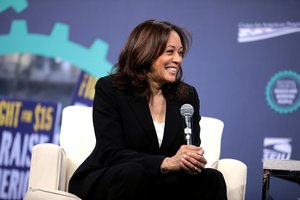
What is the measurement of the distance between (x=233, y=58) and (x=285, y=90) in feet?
1.25

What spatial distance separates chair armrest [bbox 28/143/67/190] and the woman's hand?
0.54 meters

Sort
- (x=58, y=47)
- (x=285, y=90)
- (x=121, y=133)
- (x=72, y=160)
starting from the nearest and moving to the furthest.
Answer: (x=121, y=133) → (x=72, y=160) → (x=285, y=90) → (x=58, y=47)

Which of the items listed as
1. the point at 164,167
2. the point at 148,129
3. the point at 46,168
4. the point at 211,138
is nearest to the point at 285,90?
the point at 211,138

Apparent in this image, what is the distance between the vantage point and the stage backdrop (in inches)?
129

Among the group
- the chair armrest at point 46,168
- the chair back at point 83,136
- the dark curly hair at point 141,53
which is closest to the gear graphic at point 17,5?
the chair back at point 83,136

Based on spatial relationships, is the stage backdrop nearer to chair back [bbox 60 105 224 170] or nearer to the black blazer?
chair back [bbox 60 105 224 170]

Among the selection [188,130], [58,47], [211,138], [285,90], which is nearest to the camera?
[188,130]

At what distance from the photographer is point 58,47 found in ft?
11.1

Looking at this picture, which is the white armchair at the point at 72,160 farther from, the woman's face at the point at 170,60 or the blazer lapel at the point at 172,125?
the woman's face at the point at 170,60

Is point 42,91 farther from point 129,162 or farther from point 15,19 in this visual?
point 129,162

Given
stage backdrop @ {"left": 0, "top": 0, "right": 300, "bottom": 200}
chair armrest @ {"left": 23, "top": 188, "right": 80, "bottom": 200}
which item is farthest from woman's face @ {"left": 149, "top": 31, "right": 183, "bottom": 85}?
stage backdrop @ {"left": 0, "top": 0, "right": 300, "bottom": 200}

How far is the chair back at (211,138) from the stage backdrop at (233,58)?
0.73 meters

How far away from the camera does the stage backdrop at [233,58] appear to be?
3.27 metres

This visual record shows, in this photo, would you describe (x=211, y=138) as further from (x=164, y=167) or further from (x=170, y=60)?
(x=164, y=167)
